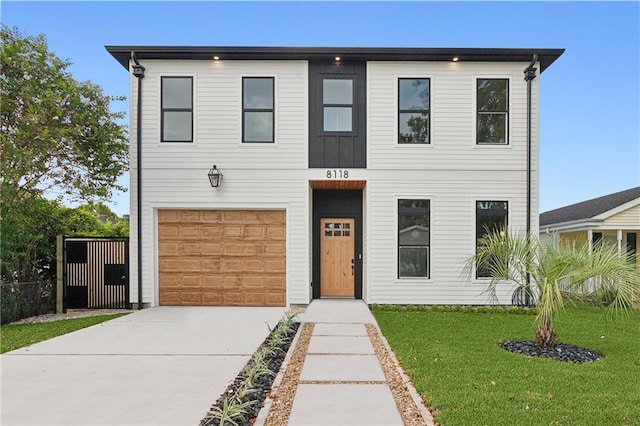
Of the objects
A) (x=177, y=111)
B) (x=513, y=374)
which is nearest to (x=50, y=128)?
(x=177, y=111)

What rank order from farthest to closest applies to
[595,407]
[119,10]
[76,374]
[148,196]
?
[119,10]
[148,196]
[76,374]
[595,407]

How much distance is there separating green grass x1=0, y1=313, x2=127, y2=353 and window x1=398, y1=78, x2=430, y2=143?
25.2ft

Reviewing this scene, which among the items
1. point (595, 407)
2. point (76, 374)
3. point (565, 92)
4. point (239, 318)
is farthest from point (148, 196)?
point (565, 92)

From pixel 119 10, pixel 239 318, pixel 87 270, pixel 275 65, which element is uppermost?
pixel 119 10

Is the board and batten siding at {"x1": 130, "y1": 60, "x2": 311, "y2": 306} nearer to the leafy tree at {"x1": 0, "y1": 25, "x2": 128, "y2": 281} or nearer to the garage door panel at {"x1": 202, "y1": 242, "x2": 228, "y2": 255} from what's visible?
the garage door panel at {"x1": 202, "y1": 242, "x2": 228, "y2": 255}

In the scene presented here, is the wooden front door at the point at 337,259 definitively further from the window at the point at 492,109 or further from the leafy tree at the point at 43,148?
the leafy tree at the point at 43,148

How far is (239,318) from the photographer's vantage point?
7.54 metres

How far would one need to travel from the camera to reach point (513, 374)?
13.9ft

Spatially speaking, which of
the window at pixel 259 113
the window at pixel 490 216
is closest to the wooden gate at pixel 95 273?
the window at pixel 259 113

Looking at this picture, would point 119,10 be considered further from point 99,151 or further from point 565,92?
point 565,92

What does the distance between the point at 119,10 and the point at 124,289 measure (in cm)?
793

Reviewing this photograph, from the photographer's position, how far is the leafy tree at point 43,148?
8258mm

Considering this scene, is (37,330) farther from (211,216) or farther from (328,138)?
(328,138)

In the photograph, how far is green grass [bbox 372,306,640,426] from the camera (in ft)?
10.8
